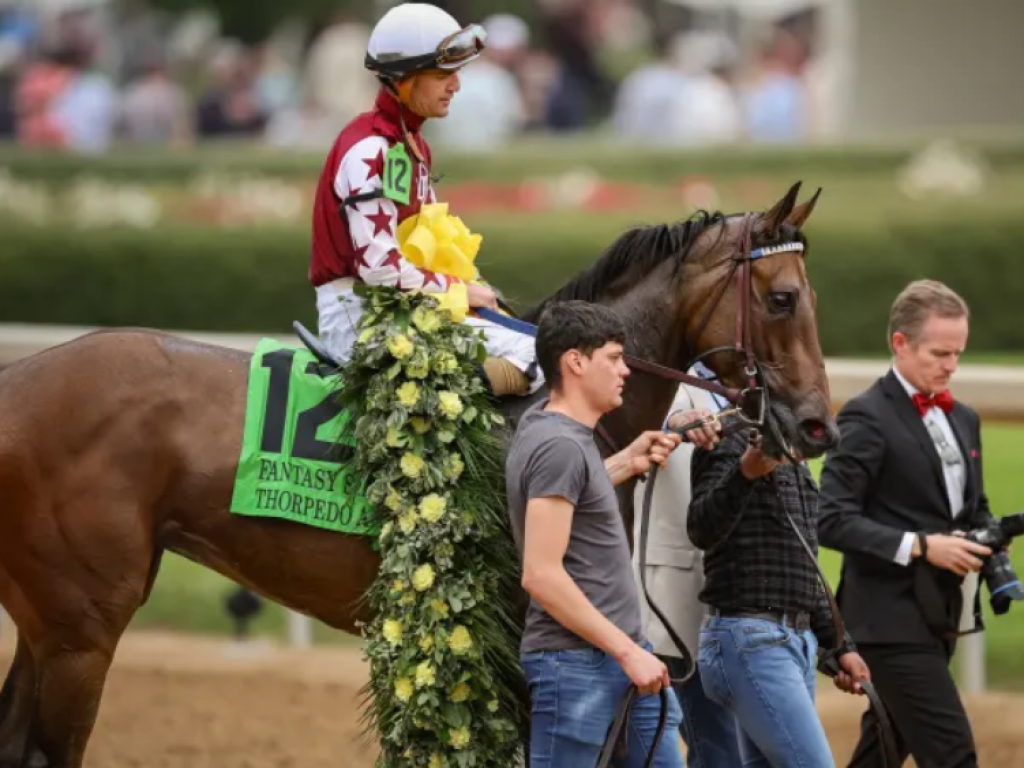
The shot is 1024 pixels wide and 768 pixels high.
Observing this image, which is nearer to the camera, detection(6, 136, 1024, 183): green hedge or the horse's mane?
the horse's mane

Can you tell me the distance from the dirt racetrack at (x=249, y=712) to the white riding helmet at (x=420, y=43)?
2603 mm

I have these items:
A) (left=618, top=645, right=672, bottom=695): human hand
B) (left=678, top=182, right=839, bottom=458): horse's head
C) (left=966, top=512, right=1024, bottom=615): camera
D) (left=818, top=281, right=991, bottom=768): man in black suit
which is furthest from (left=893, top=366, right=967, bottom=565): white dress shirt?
(left=618, top=645, right=672, bottom=695): human hand

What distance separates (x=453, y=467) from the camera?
5176 millimetres

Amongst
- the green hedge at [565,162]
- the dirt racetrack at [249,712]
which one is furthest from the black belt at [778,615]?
the green hedge at [565,162]

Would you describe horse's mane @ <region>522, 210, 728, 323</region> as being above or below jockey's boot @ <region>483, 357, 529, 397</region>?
above

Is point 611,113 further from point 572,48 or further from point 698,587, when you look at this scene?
point 698,587

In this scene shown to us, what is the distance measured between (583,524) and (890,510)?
160cm

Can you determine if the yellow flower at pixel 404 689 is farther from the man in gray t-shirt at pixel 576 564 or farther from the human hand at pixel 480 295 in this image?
the human hand at pixel 480 295

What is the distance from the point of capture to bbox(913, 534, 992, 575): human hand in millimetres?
5547

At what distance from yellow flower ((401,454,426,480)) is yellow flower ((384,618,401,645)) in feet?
1.30

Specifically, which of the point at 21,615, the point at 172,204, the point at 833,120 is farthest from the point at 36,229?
the point at 21,615

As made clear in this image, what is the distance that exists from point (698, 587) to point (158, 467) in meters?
1.54

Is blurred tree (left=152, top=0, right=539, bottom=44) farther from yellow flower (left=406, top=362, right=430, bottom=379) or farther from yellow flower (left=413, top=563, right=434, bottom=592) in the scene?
yellow flower (left=413, top=563, right=434, bottom=592)

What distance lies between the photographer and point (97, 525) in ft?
17.4
